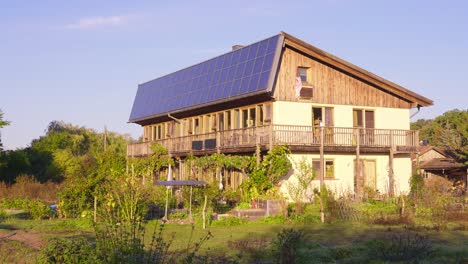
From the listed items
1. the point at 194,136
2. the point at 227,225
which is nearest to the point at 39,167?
the point at 194,136

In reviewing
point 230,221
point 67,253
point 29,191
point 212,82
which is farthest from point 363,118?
point 67,253

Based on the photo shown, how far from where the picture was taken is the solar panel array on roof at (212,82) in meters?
31.6

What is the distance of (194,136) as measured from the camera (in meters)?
37.3

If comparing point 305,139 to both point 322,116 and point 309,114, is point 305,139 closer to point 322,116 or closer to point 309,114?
point 309,114

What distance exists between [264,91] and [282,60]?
2810 mm

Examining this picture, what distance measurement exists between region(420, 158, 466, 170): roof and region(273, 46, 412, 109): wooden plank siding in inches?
353

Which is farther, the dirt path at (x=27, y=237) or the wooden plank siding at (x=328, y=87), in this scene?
the wooden plank siding at (x=328, y=87)

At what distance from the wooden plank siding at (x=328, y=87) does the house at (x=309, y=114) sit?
5cm

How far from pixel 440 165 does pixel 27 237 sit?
33.7 metres

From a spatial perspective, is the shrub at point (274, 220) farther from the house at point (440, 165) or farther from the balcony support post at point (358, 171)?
the house at point (440, 165)

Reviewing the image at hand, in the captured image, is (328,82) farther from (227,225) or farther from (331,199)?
(227,225)

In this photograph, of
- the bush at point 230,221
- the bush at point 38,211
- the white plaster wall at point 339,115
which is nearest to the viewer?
the bush at point 230,221

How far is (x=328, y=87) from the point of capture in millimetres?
33594

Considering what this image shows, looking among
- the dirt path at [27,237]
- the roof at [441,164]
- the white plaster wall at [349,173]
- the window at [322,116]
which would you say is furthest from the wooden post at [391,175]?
the dirt path at [27,237]
